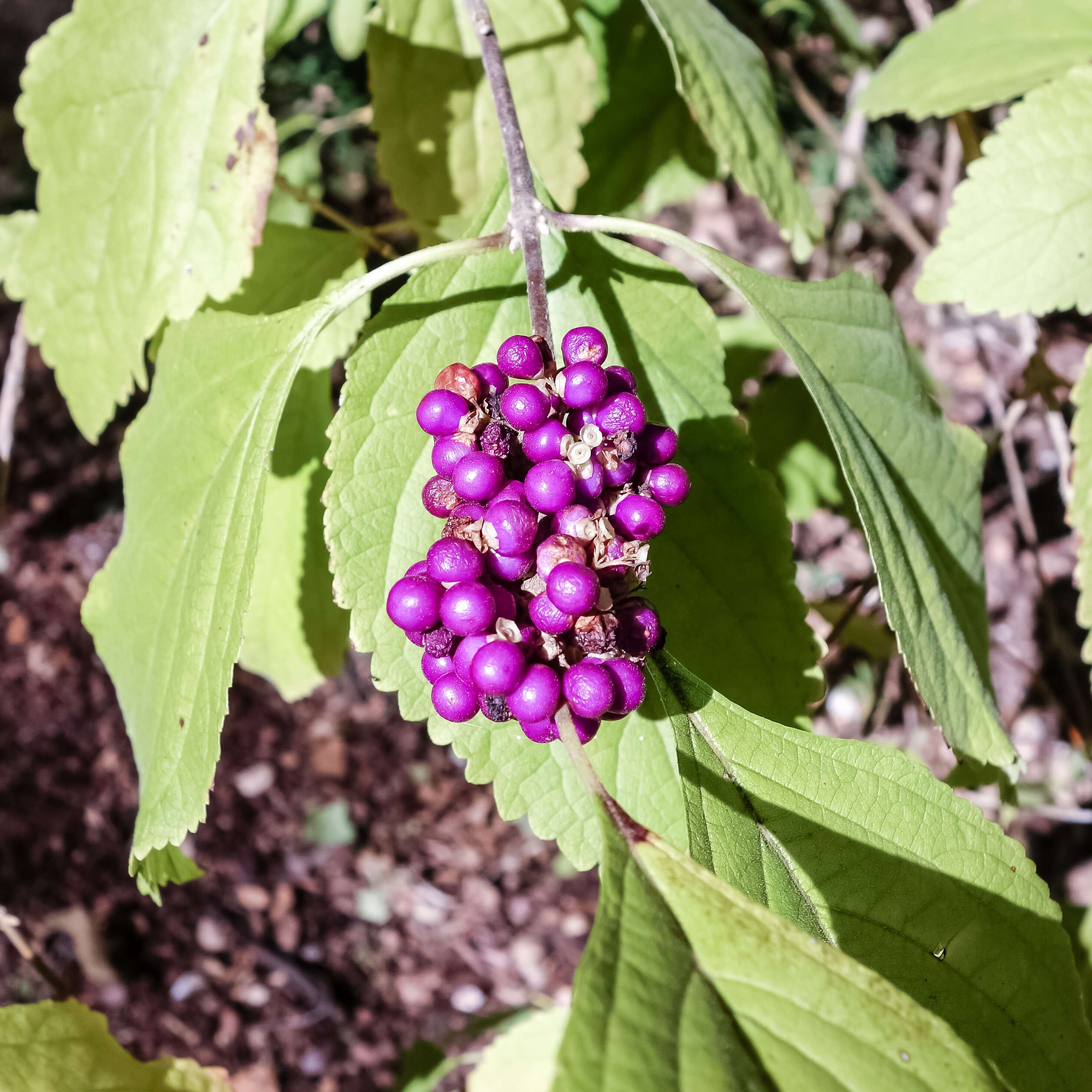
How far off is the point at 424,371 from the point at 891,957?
107cm

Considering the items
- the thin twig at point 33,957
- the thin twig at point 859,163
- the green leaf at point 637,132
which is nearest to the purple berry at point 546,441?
the thin twig at point 33,957

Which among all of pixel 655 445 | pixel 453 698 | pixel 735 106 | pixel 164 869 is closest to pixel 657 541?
pixel 655 445

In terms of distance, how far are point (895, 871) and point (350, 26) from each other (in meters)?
2.62

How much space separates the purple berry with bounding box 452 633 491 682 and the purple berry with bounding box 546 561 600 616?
0.37 ft

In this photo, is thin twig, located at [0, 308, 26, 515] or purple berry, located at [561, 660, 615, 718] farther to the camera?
thin twig, located at [0, 308, 26, 515]

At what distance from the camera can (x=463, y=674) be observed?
1.10 metres

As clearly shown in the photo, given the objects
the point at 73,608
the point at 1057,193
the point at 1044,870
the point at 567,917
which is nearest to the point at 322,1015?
the point at 567,917

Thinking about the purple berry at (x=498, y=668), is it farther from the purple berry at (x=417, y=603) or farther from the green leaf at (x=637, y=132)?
the green leaf at (x=637, y=132)

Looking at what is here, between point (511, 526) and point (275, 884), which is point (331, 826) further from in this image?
point (511, 526)

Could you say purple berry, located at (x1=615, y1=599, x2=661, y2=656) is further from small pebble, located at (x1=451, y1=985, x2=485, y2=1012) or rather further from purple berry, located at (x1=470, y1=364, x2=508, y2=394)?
small pebble, located at (x1=451, y1=985, x2=485, y2=1012)

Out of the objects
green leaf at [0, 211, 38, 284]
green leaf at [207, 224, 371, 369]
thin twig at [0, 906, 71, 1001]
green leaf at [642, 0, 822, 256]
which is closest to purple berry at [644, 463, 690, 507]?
green leaf at [642, 0, 822, 256]

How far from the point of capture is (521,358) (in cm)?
117

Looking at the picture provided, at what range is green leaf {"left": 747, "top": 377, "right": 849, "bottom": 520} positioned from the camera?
9.82 feet

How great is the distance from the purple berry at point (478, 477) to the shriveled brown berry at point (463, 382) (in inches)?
4.3
